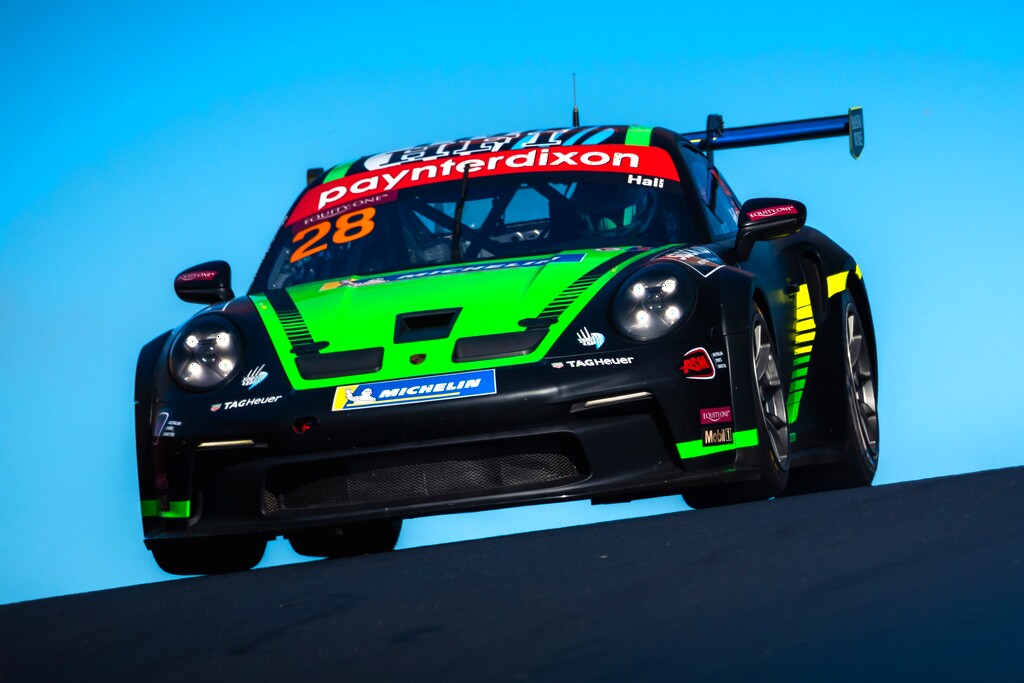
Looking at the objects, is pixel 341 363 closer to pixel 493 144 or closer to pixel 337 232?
pixel 337 232

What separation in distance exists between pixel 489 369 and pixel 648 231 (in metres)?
1.52

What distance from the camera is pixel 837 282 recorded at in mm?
7441

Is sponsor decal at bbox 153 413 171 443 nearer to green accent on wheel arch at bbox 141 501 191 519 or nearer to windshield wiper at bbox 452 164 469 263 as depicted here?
green accent on wheel arch at bbox 141 501 191 519

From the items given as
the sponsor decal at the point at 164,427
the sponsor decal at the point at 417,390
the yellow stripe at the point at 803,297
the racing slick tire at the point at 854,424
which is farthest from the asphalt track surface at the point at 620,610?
the racing slick tire at the point at 854,424

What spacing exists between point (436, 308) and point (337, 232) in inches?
59.9

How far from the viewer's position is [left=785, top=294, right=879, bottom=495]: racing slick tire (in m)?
7.23

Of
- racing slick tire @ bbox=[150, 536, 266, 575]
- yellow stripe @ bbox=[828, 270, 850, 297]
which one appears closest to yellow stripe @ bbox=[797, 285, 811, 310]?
yellow stripe @ bbox=[828, 270, 850, 297]

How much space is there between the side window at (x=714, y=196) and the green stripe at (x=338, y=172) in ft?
4.63

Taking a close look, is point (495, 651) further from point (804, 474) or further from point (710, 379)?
point (804, 474)

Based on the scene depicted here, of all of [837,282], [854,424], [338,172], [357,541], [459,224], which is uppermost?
[338,172]

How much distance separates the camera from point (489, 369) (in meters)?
5.26

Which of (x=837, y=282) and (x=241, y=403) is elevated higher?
(x=241, y=403)

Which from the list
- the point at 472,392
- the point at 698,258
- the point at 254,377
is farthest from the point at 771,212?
the point at 254,377

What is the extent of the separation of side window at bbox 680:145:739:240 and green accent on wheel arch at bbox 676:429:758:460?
142 centimetres
